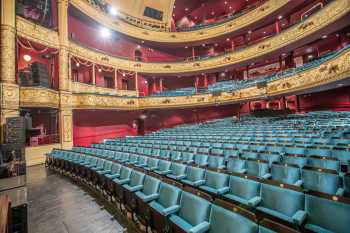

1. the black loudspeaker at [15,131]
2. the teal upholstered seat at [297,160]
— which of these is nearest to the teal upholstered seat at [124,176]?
the teal upholstered seat at [297,160]

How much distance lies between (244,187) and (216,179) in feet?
1.27

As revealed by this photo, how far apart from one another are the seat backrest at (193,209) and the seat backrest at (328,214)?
32.4 inches

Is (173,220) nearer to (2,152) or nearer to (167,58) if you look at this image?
(2,152)

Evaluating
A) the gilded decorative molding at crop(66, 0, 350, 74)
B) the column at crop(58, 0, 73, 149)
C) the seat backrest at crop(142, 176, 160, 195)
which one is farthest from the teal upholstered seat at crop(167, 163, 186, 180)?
the gilded decorative molding at crop(66, 0, 350, 74)

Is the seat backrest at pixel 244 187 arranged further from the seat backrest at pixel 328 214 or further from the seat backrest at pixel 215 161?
the seat backrest at pixel 215 161

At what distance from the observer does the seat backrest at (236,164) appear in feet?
9.13

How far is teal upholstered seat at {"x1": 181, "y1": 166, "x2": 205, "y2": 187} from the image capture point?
249 cm

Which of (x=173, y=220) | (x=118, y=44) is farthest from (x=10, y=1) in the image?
(x=173, y=220)

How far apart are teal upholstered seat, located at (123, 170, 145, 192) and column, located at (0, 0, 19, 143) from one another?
5638 mm

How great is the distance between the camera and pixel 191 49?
16.8 m

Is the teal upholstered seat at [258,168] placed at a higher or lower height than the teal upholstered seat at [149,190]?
higher

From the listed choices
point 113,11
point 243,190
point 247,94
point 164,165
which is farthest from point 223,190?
point 113,11

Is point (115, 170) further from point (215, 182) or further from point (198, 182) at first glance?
point (215, 182)

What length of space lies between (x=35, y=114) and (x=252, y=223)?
30.6 feet
